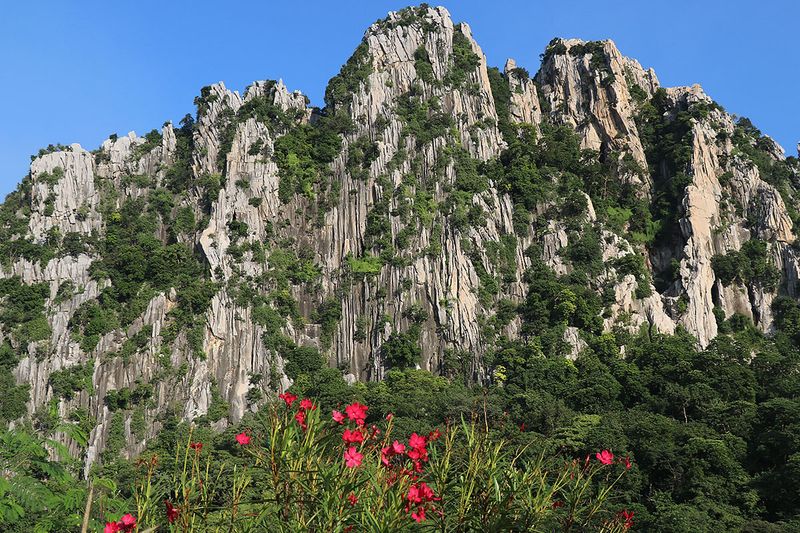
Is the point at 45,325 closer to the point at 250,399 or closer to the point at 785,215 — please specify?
the point at 250,399

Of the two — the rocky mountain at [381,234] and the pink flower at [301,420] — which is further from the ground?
the rocky mountain at [381,234]

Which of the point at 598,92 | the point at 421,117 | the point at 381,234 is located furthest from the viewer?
the point at 598,92

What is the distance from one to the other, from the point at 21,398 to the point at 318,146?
110 ft

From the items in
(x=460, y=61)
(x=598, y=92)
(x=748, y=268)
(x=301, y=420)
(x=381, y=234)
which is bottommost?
(x=301, y=420)

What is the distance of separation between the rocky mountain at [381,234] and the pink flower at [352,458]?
48348 millimetres

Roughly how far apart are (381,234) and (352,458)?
187 ft

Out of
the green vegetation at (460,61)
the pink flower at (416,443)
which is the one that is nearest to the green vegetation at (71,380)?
the green vegetation at (460,61)

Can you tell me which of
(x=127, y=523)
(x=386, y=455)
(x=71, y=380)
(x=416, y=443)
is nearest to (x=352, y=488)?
(x=386, y=455)

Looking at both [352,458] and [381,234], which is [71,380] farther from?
[352,458]

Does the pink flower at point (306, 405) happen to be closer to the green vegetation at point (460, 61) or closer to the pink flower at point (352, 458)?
the pink flower at point (352, 458)

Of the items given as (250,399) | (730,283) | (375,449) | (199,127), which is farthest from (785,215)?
(375,449)

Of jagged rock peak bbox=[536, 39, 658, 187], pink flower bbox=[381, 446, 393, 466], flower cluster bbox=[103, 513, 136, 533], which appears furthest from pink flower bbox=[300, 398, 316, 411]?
jagged rock peak bbox=[536, 39, 658, 187]

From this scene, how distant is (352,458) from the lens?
6.00 meters

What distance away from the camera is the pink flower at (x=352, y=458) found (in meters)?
5.95
